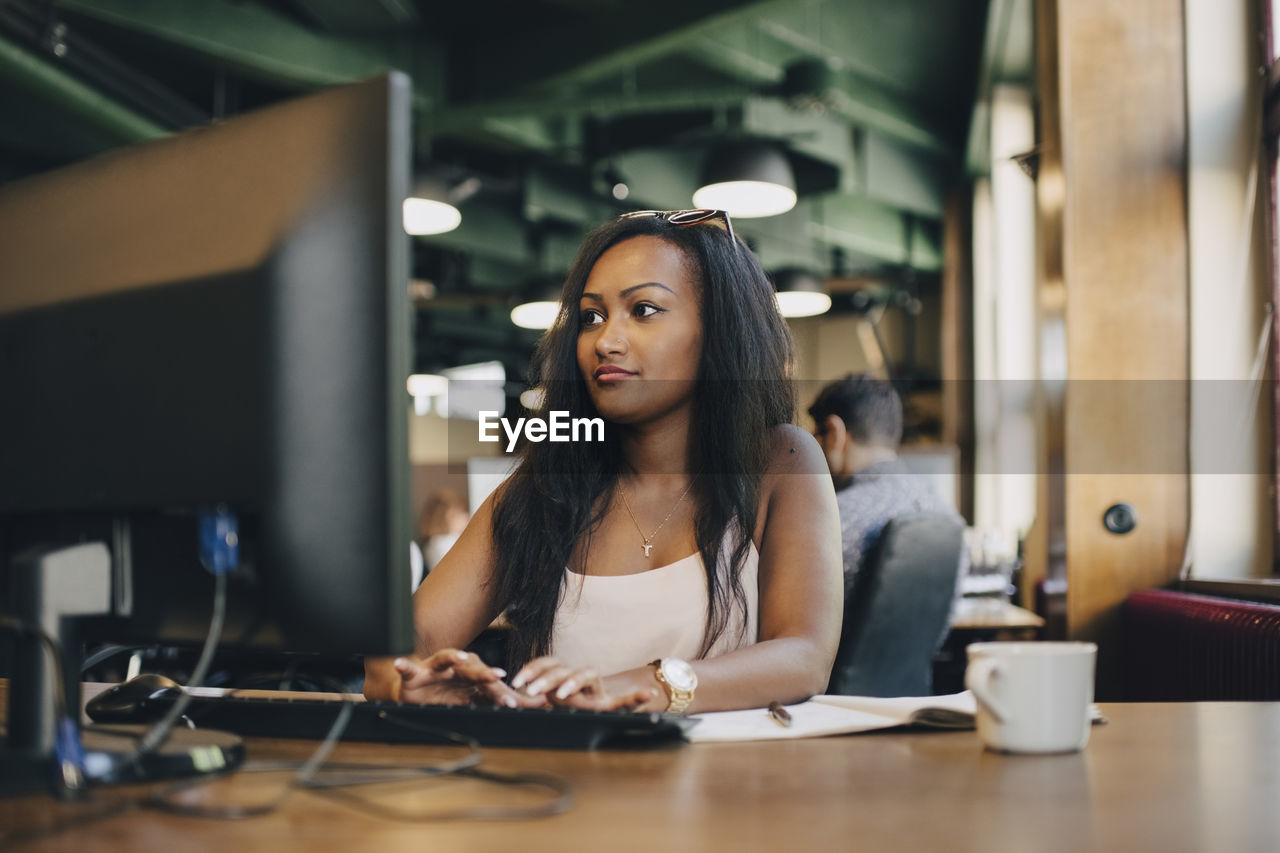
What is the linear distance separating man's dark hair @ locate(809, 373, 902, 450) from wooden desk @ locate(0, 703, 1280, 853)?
7.24ft

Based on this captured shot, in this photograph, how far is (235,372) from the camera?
0.79 m

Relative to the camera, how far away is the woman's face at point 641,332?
4.66ft

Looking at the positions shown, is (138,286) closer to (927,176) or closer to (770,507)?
(770,507)

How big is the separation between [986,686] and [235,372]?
2.03 feet

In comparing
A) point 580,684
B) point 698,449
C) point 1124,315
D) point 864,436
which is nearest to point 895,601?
point 864,436

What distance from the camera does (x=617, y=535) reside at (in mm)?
1501

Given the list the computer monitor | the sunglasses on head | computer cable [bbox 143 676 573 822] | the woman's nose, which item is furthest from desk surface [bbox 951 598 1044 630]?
the computer monitor

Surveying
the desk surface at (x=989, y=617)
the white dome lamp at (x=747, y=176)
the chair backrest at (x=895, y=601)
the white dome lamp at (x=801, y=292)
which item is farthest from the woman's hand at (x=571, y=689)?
the white dome lamp at (x=801, y=292)

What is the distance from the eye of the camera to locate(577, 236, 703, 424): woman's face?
4.66 feet

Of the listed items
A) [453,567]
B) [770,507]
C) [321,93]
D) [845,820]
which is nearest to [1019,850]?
[845,820]

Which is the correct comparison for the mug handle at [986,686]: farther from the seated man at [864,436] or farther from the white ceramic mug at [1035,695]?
the seated man at [864,436]

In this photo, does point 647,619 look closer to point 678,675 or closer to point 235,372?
point 678,675

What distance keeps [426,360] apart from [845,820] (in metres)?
12.2

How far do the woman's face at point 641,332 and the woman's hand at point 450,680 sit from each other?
44 cm
